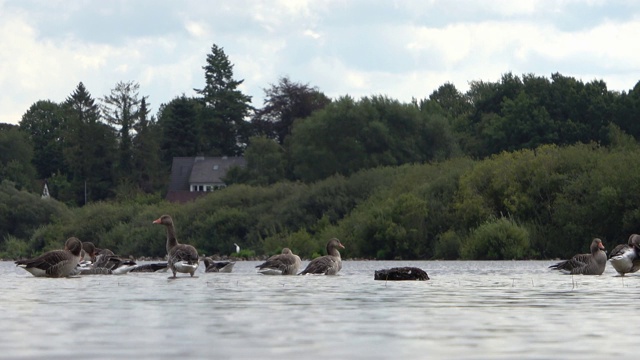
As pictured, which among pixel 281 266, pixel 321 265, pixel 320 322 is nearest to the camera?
pixel 320 322

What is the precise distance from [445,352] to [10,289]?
12604 mm

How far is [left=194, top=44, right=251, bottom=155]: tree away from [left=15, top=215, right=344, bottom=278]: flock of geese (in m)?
114

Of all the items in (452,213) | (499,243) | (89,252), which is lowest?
(89,252)

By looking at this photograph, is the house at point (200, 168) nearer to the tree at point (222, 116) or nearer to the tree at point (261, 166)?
the tree at point (222, 116)

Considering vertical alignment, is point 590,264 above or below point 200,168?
below

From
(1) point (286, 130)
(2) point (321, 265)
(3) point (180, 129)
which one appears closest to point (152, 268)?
(2) point (321, 265)

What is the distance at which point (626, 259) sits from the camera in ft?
90.4

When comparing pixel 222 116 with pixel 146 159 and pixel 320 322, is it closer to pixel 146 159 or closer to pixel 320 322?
pixel 146 159

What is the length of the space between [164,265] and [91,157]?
10580 cm

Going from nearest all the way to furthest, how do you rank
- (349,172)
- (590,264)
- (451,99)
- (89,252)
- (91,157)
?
Result: (590,264) < (89,252) < (349,172) < (91,157) < (451,99)

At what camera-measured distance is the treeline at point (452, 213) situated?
5272 centimetres

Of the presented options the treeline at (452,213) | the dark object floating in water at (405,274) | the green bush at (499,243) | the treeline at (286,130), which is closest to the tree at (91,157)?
the treeline at (286,130)

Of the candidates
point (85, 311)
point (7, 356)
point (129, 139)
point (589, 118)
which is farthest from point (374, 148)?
point (7, 356)

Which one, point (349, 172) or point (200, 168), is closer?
point (349, 172)
